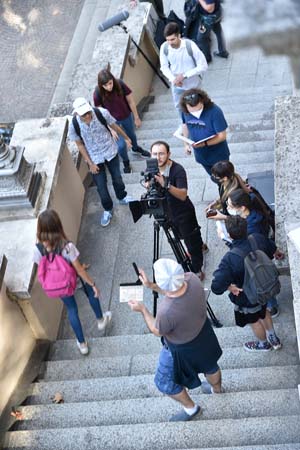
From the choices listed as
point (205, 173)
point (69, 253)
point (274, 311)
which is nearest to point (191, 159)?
point (205, 173)

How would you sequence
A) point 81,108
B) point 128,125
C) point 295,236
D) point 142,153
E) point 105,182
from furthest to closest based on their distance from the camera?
point 142,153 < point 128,125 < point 105,182 < point 81,108 < point 295,236

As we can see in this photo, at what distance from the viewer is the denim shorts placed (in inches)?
176

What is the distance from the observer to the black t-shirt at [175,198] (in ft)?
17.7

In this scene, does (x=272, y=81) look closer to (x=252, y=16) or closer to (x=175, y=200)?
(x=252, y=16)

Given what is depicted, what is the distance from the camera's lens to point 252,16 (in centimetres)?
1218

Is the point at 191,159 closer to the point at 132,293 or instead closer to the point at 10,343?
the point at 10,343

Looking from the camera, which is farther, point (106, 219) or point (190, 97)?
point (106, 219)

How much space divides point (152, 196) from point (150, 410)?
1507 millimetres

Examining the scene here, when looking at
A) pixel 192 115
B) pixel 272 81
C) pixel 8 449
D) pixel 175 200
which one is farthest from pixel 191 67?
pixel 8 449

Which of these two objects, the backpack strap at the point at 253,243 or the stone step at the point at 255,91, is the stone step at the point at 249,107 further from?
the backpack strap at the point at 253,243

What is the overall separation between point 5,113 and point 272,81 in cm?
414

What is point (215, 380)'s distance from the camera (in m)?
4.68

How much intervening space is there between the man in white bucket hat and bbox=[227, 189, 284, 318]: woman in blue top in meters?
0.91

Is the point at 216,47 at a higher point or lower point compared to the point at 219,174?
lower
